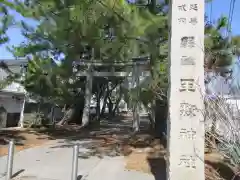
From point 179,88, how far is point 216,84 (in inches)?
35.7

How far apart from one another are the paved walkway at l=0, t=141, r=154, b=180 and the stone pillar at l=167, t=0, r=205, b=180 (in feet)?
4.72

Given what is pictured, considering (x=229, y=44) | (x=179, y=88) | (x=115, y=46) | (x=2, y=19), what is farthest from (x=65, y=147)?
(x=229, y=44)

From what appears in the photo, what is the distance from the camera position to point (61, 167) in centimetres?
896

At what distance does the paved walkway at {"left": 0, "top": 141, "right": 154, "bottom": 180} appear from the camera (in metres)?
7.95

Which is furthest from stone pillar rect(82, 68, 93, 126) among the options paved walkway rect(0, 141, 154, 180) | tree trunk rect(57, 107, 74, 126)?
paved walkway rect(0, 141, 154, 180)

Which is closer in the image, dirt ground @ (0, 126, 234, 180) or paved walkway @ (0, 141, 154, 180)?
paved walkway @ (0, 141, 154, 180)

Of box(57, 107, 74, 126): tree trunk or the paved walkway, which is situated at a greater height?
box(57, 107, 74, 126): tree trunk

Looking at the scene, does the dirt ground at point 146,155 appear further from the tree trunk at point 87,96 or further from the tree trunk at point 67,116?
the tree trunk at point 67,116

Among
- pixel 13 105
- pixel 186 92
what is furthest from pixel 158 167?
pixel 13 105

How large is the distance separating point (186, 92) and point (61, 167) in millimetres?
3981

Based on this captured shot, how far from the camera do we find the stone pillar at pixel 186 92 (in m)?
6.88

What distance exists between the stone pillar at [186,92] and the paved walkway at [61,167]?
144 cm

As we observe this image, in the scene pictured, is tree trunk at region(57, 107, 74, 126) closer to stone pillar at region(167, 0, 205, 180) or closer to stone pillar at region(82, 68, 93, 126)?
stone pillar at region(82, 68, 93, 126)

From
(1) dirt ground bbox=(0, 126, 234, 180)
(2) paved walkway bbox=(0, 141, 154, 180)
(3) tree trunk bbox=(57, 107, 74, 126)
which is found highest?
(3) tree trunk bbox=(57, 107, 74, 126)
